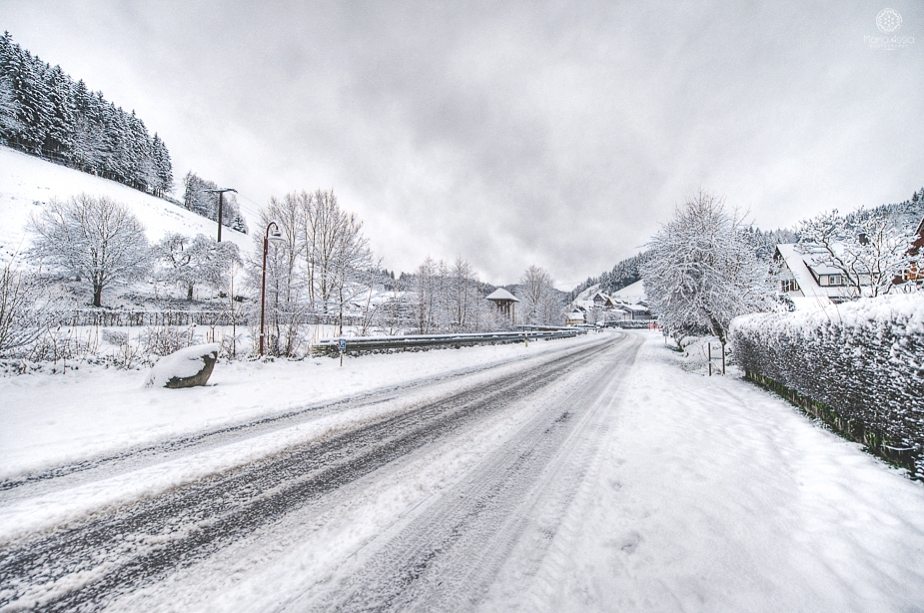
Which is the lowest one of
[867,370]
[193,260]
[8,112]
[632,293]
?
[867,370]

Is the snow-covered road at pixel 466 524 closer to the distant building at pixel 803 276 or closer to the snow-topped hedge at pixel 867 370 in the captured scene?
the snow-topped hedge at pixel 867 370

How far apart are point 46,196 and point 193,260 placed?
16756 mm

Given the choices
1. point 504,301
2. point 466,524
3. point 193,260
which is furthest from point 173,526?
point 504,301

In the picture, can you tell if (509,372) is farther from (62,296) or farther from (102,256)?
(102,256)

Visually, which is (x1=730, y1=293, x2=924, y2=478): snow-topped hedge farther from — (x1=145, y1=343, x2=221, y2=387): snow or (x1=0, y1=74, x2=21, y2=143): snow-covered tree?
(x1=0, y1=74, x2=21, y2=143): snow-covered tree

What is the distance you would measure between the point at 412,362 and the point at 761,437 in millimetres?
11016

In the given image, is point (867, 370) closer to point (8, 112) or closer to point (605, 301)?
point (8, 112)

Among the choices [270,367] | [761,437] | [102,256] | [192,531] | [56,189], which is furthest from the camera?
[56,189]

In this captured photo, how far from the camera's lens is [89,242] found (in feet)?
89.6

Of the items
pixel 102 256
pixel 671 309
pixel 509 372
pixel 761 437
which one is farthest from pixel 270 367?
pixel 102 256

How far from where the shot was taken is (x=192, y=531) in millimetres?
2701

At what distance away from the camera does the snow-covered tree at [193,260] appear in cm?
3412

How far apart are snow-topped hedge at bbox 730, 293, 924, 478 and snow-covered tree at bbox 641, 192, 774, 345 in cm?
859

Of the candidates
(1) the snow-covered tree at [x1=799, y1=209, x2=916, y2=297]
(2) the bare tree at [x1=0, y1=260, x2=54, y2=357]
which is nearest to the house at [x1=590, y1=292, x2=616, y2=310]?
(1) the snow-covered tree at [x1=799, y1=209, x2=916, y2=297]
